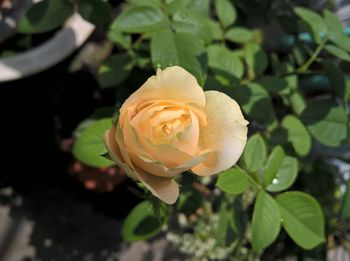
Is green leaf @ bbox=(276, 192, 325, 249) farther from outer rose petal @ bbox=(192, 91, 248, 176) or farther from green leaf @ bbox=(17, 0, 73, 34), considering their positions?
green leaf @ bbox=(17, 0, 73, 34)

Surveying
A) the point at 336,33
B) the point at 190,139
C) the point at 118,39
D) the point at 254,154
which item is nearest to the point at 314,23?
the point at 336,33

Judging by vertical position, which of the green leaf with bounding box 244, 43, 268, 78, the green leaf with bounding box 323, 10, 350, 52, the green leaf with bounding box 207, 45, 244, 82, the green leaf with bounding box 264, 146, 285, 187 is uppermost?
the green leaf with bounding box 323, 10, 350, 52

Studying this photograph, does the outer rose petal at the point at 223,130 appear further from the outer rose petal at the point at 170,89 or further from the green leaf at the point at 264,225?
the green leaf at the point at 264,225

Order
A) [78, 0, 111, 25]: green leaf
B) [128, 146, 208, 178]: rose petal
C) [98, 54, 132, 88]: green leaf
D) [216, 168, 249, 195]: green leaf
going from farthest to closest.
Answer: [98, 54, 132, 88]: green leaf
[78, 0, 111, 25]: green leaf
[216, 168, 249, 195]: green leaf
[128, 146, 208, 178]: rose petal

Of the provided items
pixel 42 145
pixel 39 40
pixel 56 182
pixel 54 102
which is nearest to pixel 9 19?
pixel 39 40

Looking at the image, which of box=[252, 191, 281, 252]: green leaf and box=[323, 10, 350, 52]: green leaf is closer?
box=[252, 191, 281, 252]: green leaf

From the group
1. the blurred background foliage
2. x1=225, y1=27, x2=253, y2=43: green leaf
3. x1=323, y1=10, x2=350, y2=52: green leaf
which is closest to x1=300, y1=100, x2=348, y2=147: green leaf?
the blurred background foliage

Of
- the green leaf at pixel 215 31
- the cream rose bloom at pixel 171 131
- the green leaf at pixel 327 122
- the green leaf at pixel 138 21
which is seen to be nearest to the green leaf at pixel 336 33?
the green leaf at pixel 327 122
